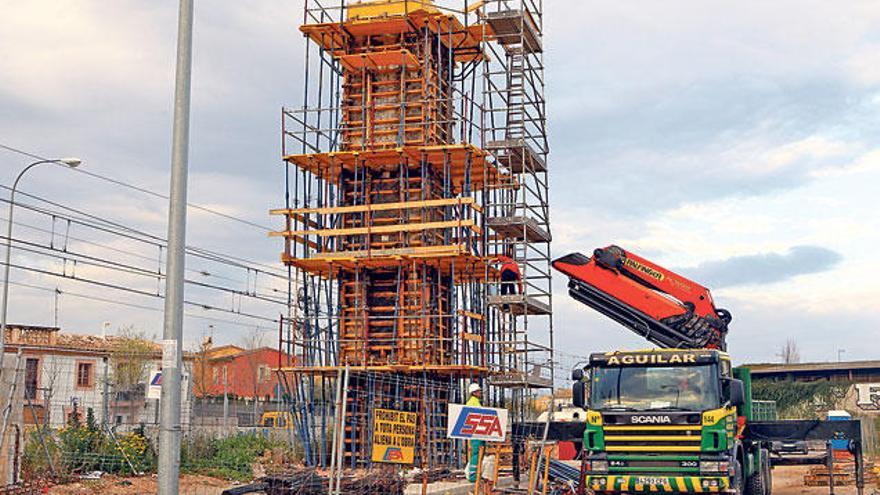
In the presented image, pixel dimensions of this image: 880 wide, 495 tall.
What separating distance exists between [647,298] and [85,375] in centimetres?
5131

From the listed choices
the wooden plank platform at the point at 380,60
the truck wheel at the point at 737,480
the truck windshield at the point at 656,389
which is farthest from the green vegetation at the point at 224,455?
the truck wheel at the point at 737,480

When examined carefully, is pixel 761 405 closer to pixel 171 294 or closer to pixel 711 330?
pixel 711 330

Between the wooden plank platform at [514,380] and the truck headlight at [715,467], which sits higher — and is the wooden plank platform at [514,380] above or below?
above

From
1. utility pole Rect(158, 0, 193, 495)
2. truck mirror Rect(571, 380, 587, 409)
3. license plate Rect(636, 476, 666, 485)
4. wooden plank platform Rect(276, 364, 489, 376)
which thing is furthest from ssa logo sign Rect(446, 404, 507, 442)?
wooden plank platform Rect(276, 364, 489, 376)

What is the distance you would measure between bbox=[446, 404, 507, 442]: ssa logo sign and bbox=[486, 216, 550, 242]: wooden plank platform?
53.5ft

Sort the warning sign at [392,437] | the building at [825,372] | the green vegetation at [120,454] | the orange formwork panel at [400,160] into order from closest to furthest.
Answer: the warning sign at [392,437], the green vegetation at [120,454], the orange formwork panel at [400,160], the building at [825,372]

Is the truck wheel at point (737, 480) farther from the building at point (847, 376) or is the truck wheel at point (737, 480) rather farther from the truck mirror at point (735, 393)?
the building at point (847, 376)

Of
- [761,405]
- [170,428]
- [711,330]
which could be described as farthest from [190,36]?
[761,405]

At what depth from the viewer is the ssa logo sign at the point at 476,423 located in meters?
15.2

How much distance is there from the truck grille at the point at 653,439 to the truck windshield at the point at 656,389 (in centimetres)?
40

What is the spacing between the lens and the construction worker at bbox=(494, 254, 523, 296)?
103 ft

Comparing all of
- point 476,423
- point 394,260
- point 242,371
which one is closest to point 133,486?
point 394,260

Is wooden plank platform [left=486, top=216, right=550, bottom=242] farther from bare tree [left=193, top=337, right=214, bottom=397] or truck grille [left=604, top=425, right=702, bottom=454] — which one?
bare tree [left=193, top=337, right=214, bottom=397]

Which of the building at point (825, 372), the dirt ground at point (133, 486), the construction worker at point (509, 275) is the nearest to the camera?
the dirt ground at point (133, 486)
